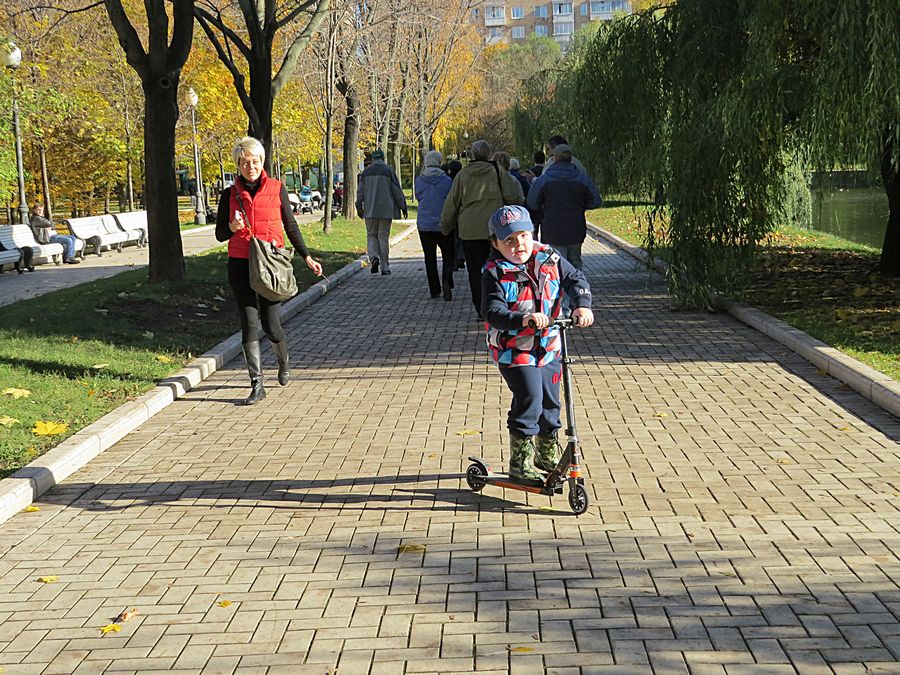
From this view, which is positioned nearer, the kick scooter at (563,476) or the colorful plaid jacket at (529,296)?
the kick scooter at (563,476)

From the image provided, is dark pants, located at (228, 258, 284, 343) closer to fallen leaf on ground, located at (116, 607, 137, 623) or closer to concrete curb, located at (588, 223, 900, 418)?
fallen leaf on ground, located at (116, 607, 137, 623)

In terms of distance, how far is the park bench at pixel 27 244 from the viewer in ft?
73.1

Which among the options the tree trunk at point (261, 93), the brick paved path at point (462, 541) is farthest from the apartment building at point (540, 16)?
the brick paved path at point (462, 541)

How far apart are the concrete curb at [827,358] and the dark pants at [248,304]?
15.3ft

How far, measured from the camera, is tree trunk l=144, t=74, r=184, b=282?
1542 centimetres

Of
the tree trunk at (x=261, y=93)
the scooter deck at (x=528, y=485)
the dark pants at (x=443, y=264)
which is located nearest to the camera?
the scooter deck at (x=528, y=485)

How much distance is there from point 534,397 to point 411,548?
112 centimetres

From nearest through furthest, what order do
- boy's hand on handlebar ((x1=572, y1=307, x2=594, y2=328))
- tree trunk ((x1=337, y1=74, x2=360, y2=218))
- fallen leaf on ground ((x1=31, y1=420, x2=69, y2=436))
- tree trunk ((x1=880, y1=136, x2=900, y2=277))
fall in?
boy's hand on handlebar ((x1=572, y1=307, x2=594, y2=328)) < fallen leaf on ground ((x1=31, y1=420, x2=69, y2=436)) < tree trunk ((x1=880, y1=136, x2=900, y2=277)) < tree trunk ((x1=337, y1=74, x2=360, y2=218))

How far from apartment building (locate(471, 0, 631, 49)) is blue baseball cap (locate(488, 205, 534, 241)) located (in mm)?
144720

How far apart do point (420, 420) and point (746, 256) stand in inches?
267

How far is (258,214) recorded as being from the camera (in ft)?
30.2

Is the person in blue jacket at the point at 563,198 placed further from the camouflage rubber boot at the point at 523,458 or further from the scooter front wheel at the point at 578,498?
the scooter front wheel at the point at 578,498

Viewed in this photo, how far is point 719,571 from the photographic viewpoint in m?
5.09

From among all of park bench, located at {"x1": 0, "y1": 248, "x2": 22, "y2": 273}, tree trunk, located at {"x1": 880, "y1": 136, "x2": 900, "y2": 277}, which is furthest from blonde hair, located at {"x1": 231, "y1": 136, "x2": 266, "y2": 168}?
park bench, located at {"x1": 0, "y1": 248, "x2": 22, "y2": 273}
